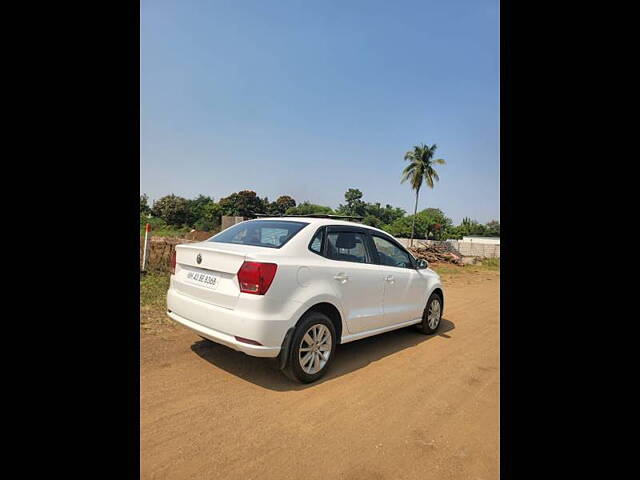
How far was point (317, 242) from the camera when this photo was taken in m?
3.81

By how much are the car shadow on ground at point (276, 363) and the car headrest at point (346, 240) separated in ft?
4.36

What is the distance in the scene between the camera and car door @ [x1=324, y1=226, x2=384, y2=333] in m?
3.80

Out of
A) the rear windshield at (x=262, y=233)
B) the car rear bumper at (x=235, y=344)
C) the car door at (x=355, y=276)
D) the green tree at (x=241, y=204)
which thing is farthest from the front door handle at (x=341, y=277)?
the green tree at (x=241, y=204)

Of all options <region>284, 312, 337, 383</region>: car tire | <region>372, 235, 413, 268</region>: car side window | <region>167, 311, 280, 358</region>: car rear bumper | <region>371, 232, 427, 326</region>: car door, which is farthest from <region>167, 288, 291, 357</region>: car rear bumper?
<region>372, 235, 413, 268</region>: car side window

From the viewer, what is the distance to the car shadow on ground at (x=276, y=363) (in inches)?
135

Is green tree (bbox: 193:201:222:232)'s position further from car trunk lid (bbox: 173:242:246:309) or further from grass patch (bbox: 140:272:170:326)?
car trunk lid (bbox: 173:242:246:309)

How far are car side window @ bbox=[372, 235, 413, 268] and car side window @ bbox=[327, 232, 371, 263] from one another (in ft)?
0.87

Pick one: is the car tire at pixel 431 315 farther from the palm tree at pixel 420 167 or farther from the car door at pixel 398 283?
the palm tree at pixel 420 167

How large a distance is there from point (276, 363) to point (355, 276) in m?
1.26
